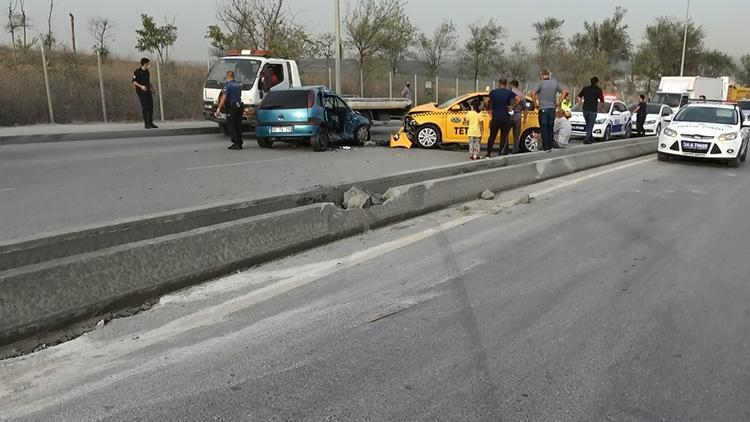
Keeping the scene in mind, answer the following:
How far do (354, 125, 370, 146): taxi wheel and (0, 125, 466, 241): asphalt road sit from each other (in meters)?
0.72

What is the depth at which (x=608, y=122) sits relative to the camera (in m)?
20.3

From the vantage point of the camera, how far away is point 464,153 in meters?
15.3

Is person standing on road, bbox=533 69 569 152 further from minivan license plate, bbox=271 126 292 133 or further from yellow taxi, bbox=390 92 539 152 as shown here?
minivan license plate, bbox=271 126 292 133

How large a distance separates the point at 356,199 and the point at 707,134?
10.7 meters

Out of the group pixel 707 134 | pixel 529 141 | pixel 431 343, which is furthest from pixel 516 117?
pixel 431 343

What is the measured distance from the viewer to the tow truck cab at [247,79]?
17375 millimetres

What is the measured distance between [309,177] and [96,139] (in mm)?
8805

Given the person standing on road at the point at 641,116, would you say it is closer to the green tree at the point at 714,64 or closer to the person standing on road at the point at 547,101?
the person standing on road at the point at 547,101

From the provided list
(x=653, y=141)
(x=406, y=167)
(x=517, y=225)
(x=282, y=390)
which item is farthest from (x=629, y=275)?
(x=653, y=141)

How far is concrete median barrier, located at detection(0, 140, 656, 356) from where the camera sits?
366 cm

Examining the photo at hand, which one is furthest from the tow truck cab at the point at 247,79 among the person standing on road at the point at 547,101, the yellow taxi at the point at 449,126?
the person standing on road at the point at 547,101

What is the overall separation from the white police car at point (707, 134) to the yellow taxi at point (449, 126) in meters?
3.22

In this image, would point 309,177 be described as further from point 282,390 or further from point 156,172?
point 282,390

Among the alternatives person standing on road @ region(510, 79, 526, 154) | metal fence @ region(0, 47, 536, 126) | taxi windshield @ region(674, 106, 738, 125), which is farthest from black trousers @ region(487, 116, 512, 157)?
metal fence @ region(0, 47, 536, 126)
